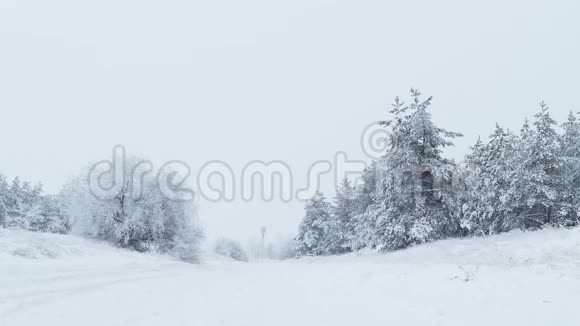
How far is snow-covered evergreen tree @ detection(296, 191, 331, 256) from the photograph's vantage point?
6147 cm

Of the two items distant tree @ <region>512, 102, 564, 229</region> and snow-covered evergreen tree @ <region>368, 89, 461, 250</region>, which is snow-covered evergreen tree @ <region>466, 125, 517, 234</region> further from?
snow-covered evergreen tree @ <region>368, 89, 461, 250</region>

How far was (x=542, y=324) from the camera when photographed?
257 inches

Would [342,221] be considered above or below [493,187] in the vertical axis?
below

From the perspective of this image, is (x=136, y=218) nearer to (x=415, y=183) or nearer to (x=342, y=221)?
(x=415, y=183)

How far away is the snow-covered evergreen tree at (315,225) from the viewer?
2420 inches

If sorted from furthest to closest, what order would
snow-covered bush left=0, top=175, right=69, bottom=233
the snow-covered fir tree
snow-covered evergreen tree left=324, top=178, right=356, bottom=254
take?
snow-covered bush left=0, top=175, right=69, bottom=233, snow-covered evergreen tree left=324, top=178, right=356, bottom=254, the snow-covered fir tree

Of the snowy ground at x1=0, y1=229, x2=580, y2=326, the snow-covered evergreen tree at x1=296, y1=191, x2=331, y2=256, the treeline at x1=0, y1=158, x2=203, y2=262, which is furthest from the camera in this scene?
the snow-covered evergreen tree at x1=296, y1=191, x2=331, y2=256

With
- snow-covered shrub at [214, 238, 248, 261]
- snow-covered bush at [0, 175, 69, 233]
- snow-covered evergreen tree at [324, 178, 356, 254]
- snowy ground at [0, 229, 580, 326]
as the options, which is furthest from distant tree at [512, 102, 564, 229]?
snow-covered shrub at [214, 238, 248, 261]

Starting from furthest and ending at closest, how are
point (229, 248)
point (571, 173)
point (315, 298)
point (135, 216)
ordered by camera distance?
point (229, 248)
point (135, 216)
point (571, 173)
point (315, 298)

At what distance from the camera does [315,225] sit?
62.4 metres

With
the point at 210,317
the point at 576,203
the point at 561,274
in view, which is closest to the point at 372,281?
the point at 561,274

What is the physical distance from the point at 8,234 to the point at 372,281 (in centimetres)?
1779

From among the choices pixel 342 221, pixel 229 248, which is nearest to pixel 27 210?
pixel 342 221

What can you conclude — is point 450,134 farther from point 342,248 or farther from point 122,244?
point 342,248
